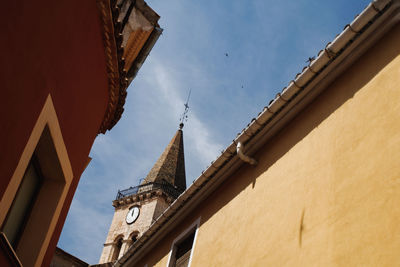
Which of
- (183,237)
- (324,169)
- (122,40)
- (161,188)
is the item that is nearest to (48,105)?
(122,40)

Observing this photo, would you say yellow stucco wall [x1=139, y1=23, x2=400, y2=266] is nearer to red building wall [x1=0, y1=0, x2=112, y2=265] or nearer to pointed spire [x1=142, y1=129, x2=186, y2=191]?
red building wall [x1=0, y1=0, x2=112, y2=265]

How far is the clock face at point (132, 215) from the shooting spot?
48438 millimetres

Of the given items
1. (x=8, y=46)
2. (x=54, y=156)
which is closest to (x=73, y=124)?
(x=54, y=156)

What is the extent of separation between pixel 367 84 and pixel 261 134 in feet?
7.93

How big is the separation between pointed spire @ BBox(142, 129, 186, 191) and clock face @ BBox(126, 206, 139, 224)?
2.80m

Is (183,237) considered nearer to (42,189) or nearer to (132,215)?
(42,189)

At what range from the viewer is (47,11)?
562 cm

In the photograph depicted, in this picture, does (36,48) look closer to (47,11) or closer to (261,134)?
(47,11)

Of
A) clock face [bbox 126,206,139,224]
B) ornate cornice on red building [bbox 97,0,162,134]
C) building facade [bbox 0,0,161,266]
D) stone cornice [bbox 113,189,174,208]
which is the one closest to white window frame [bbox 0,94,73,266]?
building facade [bbox 0,0,161,266]

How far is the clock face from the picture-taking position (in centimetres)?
4844

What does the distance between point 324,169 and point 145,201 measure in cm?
4236

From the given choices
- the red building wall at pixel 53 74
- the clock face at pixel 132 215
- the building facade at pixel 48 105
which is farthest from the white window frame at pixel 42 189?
the clock face at pixel 132 215

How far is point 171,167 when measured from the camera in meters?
50.9

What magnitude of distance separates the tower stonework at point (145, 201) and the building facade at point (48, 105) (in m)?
38.3
